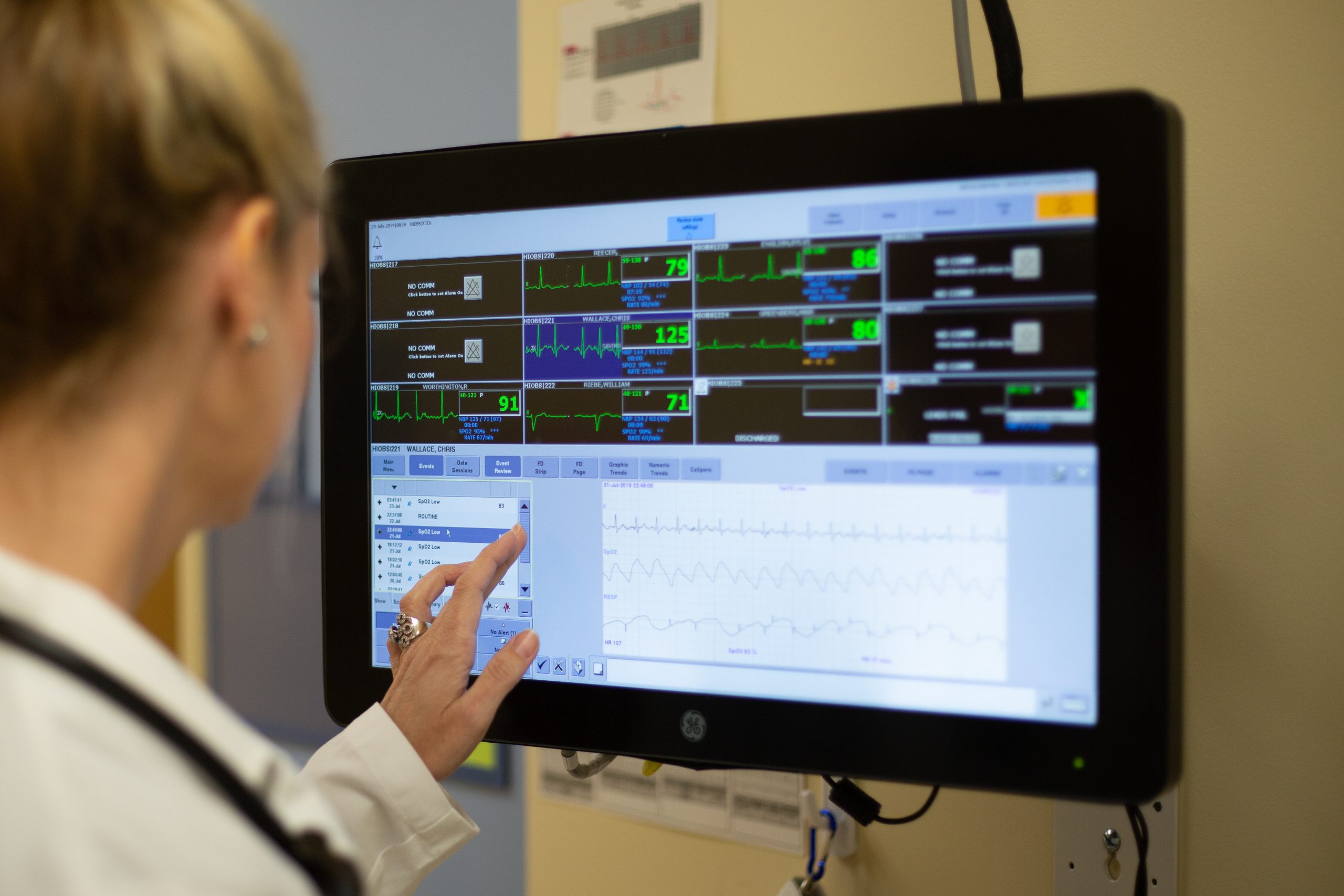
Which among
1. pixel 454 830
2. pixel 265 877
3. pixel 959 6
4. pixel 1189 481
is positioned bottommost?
pixel 454 830

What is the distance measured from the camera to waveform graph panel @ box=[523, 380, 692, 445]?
2.33 feet

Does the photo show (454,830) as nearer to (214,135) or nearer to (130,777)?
(130,777)

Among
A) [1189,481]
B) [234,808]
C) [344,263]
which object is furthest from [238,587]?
[1189,481]

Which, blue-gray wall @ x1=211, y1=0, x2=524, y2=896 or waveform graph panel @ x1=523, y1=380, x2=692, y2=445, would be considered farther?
blue-gray wall @ x1=211, y1=0, x2=524, y2=896

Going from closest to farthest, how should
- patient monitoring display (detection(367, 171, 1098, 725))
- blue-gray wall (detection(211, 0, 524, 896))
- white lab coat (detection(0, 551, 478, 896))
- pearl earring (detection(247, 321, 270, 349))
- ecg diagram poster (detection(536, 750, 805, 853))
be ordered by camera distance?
white lab coat (detection(0, 551, 478, 896))
pearl earring (detection(247, 321, 270, 349))
patient monitoring display (detection(367, 171, 1098, 725))
ecg diagram poster (detection(536, 750, 805, 853))
blue-gray wall (detection(211, 0, 524, 896))

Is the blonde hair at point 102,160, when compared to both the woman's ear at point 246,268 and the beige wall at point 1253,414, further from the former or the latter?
the beige wall at point 1253,414

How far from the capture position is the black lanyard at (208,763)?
41 cm

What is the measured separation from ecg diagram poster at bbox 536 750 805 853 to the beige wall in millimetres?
216

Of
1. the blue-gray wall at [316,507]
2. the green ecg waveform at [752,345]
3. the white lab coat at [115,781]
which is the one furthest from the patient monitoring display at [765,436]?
the blue-gray wall at [316,507]

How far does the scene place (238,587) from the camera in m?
1.80

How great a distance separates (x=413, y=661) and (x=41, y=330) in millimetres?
392

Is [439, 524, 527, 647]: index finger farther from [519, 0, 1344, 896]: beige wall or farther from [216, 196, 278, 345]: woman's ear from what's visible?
[519, 0, 1344, 896]: beige wall

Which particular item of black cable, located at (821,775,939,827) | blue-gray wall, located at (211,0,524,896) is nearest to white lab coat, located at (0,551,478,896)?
black cable, located at (821,775,939,827)

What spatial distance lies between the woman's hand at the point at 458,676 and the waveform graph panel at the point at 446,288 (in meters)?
0.18
